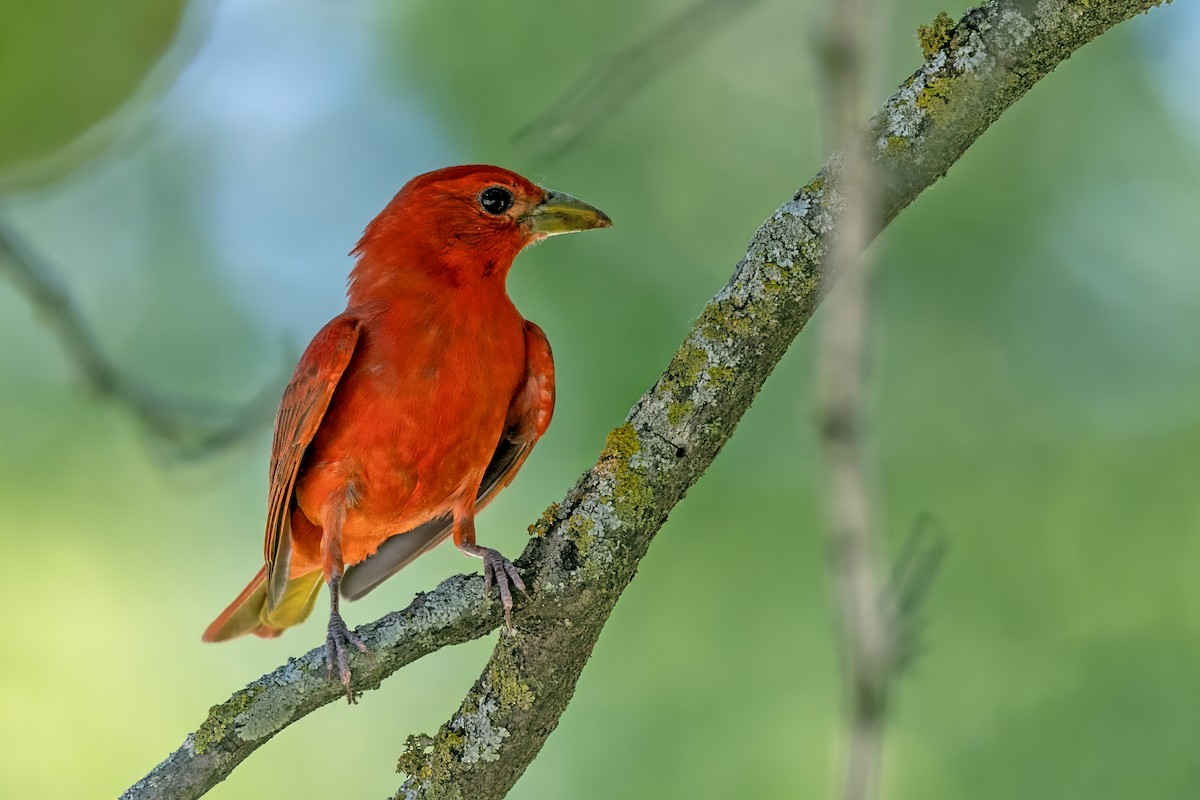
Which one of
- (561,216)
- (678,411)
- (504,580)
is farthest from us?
(561,216)

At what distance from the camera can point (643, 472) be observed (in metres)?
2.59

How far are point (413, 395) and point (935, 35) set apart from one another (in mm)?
2043

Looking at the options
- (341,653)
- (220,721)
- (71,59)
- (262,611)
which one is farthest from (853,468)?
(262,611)

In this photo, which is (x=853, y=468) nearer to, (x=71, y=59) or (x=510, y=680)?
(x=510, y=680)

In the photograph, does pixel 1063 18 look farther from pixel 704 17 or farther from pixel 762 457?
pixel 762 457

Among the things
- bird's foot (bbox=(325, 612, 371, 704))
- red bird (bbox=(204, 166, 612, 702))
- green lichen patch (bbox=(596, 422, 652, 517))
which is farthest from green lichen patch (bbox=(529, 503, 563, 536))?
red bird (bbox=(204, 166, 612, 702))

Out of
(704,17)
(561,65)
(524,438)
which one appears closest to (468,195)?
(524,438)

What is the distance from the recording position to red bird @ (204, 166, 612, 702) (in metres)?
3.96

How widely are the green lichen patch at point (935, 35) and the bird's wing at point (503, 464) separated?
1968mm

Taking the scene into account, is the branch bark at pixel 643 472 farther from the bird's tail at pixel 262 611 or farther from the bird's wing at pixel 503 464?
the bird's tail at pixel 262 611

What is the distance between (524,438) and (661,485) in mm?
Answer: 1647

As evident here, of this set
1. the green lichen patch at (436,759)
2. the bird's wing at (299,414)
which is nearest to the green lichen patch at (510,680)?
the green lichen patch at (436,759)

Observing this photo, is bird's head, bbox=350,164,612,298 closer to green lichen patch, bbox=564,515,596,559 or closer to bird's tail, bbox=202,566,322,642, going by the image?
bird's tail, bbox=202,566,322,642

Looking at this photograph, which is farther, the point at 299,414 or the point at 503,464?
the point at 503,464
